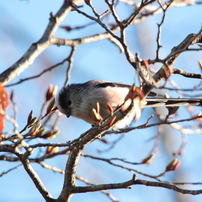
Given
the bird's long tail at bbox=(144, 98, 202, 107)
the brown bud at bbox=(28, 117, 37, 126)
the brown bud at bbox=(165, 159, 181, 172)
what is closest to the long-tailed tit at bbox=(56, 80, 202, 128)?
the bird's long tail at bbox=(144, 98, 202, 107)

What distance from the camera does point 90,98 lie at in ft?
15.1

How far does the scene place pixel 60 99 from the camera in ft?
15.8

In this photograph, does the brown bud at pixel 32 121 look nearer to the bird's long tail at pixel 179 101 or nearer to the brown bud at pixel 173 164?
the bird's long tail at pixel 179 101

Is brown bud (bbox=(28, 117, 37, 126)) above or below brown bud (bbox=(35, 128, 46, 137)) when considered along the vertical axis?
above

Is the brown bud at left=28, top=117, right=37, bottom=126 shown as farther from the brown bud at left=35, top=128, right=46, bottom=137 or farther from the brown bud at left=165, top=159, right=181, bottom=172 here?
the brown bud at left=165, top=159, right=181, bottom=172

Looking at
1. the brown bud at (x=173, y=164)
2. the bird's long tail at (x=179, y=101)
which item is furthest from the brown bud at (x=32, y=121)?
the brown bud at (x=173, y=164)

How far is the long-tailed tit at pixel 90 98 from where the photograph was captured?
14.6 ft

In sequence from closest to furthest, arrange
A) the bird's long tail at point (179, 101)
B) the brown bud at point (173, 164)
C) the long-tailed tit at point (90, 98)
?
the bird's long tail at point (179, 101) < the brown bud at point (173, 164) < the long-tailed tit at point (90, 98)

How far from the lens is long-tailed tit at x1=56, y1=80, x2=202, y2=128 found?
4.46m

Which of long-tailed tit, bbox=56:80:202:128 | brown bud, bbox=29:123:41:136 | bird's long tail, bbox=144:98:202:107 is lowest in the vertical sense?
brown bud, bbox=29:123:41:136

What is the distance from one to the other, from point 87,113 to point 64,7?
5.46 ft

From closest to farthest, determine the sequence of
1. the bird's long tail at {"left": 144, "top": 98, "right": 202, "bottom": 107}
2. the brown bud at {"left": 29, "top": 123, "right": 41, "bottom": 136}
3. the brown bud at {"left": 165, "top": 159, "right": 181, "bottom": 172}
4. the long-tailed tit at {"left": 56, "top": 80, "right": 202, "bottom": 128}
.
A: the brown bud at {"left": 29, "top": 123, "right": 41, "bottom": 136}
the bird's long tail at {"left": 144, "top": 98, "right": 202, "bottom": 107}
the brown bud at {"left": 165, "top": 159, "right": 181, "bottom": 172}
the long-tailed tit at {"left": 56, "top": 80, "right": 202, "bottom": 128}

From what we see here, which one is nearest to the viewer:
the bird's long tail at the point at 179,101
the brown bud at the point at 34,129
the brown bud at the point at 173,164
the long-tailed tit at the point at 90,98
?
the brown bud at the point at 34,129

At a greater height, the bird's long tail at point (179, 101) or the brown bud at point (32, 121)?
the bird's long tail at point (179, 101)
